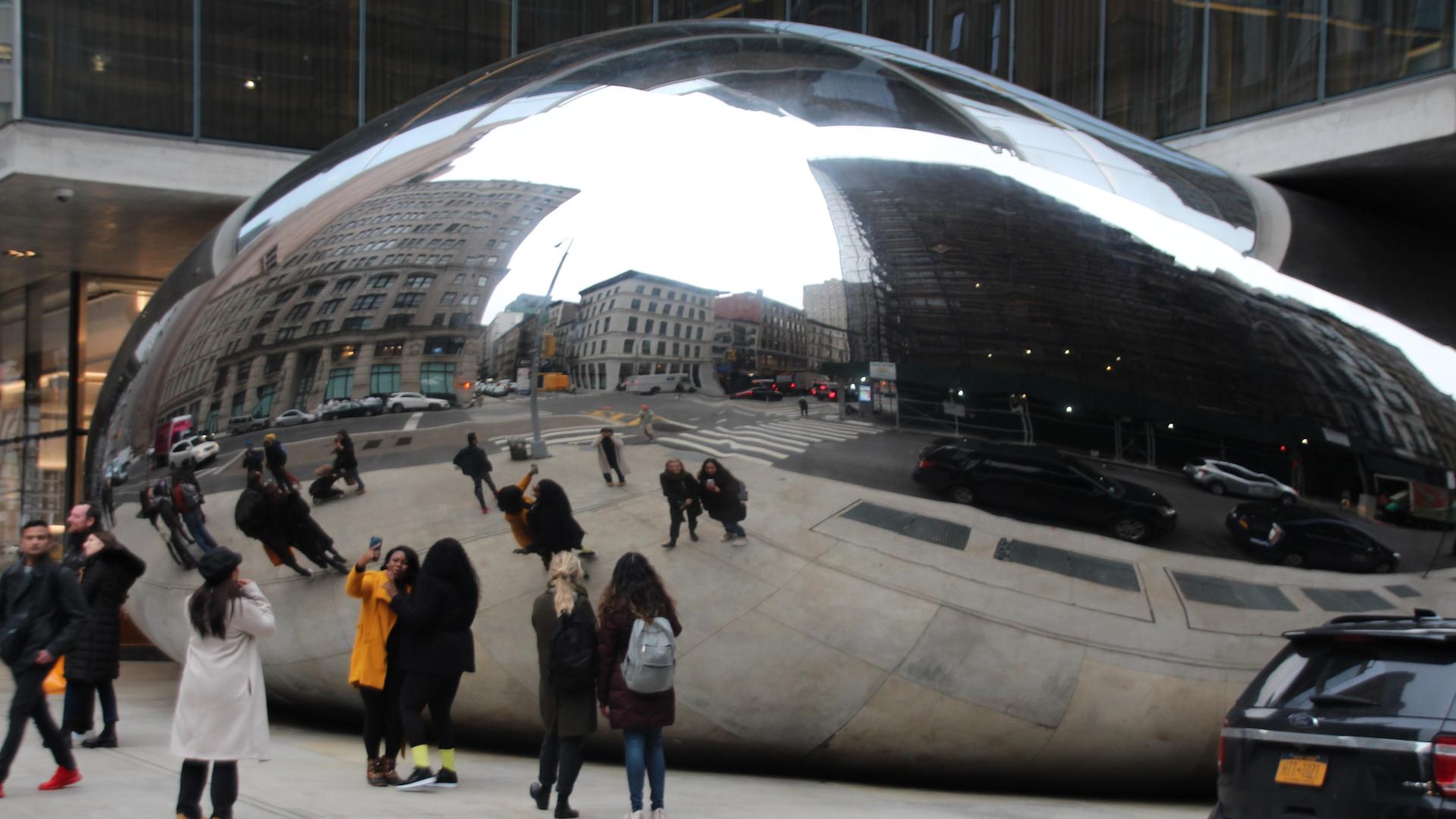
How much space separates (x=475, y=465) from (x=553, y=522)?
474mm

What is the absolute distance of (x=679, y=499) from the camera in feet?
20.3

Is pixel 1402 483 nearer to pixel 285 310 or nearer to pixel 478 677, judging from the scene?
pixel 478 677

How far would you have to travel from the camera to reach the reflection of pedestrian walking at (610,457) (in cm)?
622

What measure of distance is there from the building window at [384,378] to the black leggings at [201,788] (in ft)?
6.39

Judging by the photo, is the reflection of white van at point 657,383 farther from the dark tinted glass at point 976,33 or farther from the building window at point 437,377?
the dark tinted glass at point 976,33

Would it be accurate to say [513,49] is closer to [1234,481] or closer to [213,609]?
[1234,481]

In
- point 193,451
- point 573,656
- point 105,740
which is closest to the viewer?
point 573,656

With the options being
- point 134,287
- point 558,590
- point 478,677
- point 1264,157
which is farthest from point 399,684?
point 134,287

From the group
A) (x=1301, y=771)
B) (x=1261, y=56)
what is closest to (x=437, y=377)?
(x=1301, y=771)

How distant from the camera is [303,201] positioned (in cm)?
768

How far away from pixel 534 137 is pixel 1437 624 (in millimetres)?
4723

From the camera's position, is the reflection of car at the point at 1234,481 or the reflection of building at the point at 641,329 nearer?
the reflection of building at the point at 641,329

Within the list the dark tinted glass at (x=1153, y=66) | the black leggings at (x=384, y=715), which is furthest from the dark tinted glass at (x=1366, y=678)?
the dark tinted glass at (x=1153, y=66)

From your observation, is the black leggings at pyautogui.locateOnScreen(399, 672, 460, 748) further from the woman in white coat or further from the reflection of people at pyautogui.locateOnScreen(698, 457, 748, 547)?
the reflection of people at pyautogui.locateOnScreen(698, 457, 748, 547)
